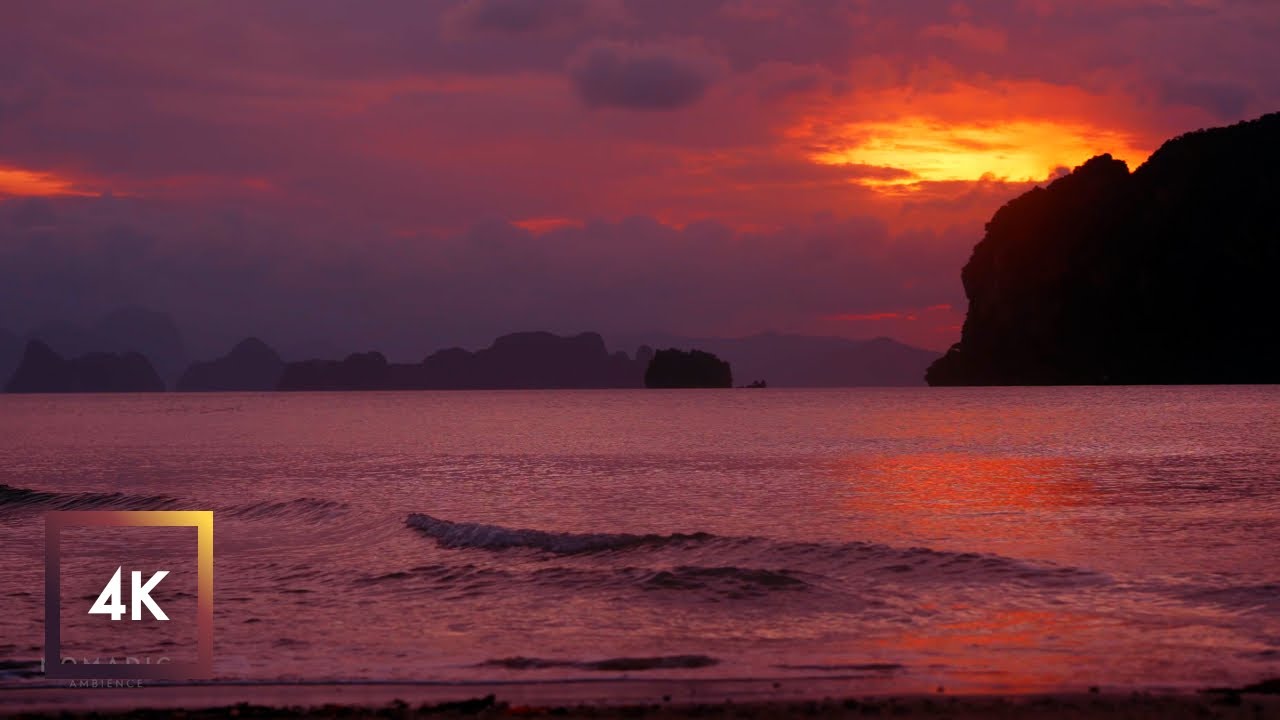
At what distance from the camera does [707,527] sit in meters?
28.0

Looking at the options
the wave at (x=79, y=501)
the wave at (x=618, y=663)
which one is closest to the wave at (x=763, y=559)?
the wave at (x=618, y=663)

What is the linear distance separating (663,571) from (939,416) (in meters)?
98.6

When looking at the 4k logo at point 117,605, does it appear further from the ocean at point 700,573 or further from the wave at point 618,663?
the wave at point 618,663

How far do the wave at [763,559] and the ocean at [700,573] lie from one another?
0.32 feet

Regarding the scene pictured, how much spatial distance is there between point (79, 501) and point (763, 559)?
30.1 m

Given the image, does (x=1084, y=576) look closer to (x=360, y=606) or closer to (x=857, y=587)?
(x=857, y=587)

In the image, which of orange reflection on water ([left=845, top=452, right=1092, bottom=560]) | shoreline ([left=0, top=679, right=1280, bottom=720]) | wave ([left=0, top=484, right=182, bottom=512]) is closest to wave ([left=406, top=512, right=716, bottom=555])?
orange reflection on water ([left=845, top=452, right=1092, bottom=560])

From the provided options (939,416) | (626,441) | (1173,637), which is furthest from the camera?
(939,416)

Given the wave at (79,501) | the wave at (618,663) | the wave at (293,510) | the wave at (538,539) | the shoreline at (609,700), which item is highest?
the shoreline at (609,700)

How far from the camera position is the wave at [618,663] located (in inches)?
528

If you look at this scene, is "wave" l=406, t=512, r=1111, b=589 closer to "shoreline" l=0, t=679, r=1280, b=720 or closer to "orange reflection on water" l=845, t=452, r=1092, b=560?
"orange reflection on water" l=845, t=452, r=1092, b=560

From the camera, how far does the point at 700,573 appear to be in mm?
20094

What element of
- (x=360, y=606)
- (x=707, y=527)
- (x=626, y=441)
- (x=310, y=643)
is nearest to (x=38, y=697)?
(x=310, y=643)

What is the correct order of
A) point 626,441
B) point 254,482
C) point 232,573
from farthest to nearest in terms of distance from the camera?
1. point 626,441
2. point 254,482
3. point 232,573
